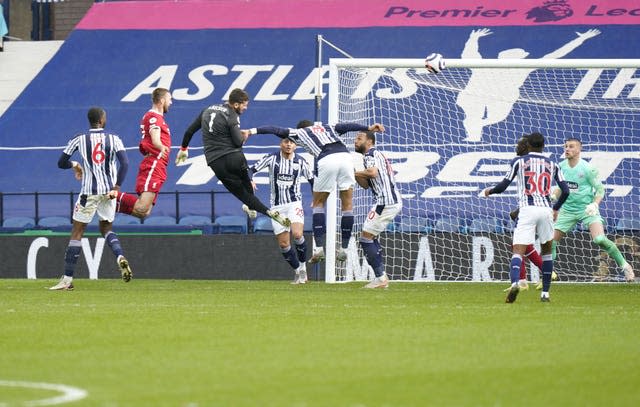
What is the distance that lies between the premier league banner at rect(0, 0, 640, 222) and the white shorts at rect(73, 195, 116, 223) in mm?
10929

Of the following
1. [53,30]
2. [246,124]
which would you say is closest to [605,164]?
[246,124]

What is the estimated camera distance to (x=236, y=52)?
29.7m

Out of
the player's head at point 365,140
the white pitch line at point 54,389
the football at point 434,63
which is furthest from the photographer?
the football at point 434,63

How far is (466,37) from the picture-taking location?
93.5ft

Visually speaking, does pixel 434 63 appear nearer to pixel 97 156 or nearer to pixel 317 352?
pixel 97 156

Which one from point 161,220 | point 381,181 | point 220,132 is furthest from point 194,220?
point 220,132

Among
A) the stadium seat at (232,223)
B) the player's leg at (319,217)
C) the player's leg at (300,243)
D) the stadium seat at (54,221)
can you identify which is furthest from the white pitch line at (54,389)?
the stadium seat at (54,221)

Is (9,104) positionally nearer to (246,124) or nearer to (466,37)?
(246,124)

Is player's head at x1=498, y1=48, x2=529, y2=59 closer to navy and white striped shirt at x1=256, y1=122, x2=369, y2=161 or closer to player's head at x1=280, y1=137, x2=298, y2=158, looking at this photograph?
Answer: player's head at x1=280, y1=137, x2=298, y2=158

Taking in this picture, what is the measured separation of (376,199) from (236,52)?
46.4ft

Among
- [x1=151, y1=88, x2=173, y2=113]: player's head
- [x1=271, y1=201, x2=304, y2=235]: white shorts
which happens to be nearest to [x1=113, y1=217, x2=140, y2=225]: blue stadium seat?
[x1=271, y1=201, x2=304, y2=235]: white shorts

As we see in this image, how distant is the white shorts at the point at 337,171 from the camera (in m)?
15.8

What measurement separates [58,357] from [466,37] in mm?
22109

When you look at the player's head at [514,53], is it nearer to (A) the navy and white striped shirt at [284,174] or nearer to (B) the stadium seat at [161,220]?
(B) the stadium seat at [161,220]
